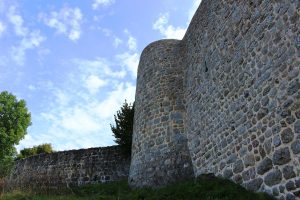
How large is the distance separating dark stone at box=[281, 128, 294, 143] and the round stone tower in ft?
14.1

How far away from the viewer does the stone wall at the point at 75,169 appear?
1473 cm

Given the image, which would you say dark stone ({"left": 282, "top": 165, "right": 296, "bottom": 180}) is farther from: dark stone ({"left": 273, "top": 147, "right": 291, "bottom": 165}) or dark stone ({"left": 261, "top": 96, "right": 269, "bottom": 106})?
dark stone ({"left": 261, "top": 96, "right": 269, "bottom": 106})

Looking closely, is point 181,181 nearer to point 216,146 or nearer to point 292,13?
point 216,146

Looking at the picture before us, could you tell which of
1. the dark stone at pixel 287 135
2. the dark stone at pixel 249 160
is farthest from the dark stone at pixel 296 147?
the dark stone at pixel 249 160

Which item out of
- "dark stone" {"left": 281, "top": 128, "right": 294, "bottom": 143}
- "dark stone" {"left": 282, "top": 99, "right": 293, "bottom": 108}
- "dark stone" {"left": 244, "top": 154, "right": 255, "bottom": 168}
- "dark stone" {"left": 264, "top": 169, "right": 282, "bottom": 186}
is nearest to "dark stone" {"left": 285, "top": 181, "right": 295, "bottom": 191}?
"dark stone" {"left": 264, "top": 169, "right": 282, "bottom": 186}

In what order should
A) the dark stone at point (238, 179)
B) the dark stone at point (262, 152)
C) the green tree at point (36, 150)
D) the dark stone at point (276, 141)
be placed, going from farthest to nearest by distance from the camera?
the green tree at point (36, 150), the dark stone at point (238, 179), the dark stone at point (262, 152), the dark stone at point (276, 141)

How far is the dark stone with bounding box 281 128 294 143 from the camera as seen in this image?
5.84 m

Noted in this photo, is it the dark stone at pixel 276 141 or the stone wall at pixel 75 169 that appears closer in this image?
the dark stone at pixel 276 141

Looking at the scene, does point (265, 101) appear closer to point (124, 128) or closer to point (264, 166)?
point (264, 166)

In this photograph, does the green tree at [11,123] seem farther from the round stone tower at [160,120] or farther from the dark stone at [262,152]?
the dark stone at [262,152]

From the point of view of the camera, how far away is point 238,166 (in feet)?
24.5

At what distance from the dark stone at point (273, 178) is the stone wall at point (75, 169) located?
8903 millimetres

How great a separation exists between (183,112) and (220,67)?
272 centimetres

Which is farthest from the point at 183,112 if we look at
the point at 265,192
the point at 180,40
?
the point at 265,192
